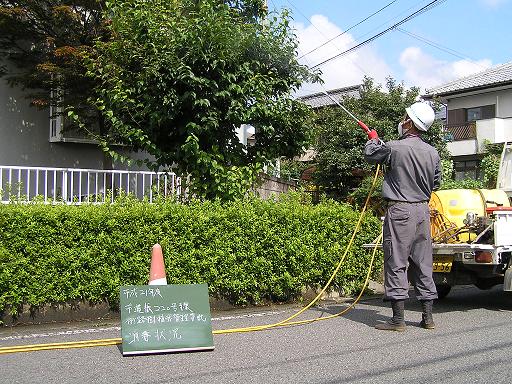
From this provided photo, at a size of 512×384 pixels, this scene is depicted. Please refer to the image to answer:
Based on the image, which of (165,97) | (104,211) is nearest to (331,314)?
(104,211)

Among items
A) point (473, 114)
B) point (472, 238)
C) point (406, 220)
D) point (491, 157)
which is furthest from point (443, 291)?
point (473, 114)

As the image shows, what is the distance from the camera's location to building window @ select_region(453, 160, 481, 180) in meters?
24.8

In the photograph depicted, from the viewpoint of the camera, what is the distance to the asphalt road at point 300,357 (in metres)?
4.16

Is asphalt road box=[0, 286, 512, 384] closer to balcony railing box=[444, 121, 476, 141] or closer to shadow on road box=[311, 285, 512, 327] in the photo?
shadow on road box=[311, 285, 512, 327]

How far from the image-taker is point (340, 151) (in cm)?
1489

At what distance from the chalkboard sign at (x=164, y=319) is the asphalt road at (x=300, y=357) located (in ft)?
0.34

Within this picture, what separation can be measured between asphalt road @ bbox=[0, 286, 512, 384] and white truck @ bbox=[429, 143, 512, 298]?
1.87 feet

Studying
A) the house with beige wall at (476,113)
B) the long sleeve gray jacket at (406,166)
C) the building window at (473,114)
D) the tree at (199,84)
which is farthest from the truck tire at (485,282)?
the building window at (473,114)

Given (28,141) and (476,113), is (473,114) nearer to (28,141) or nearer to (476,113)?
(476,113)

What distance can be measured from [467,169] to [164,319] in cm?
2330

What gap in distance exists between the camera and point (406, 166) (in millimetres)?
5750

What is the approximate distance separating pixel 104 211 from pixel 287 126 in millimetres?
3220

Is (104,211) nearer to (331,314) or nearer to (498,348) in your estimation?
(331,314)

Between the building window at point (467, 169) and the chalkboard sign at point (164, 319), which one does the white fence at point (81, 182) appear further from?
the building window at point (467, 169)
